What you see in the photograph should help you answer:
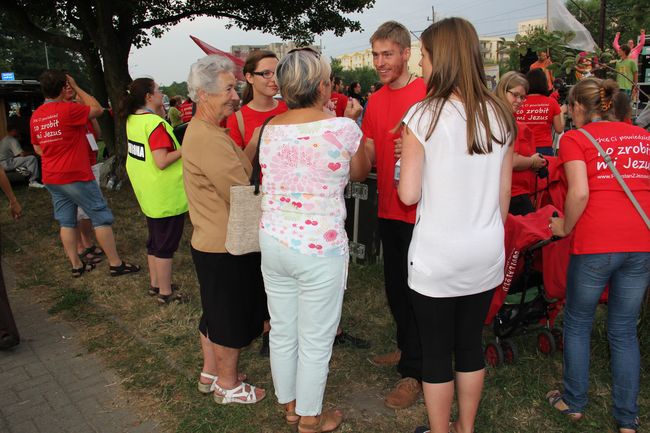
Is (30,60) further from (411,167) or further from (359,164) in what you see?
(411,167)

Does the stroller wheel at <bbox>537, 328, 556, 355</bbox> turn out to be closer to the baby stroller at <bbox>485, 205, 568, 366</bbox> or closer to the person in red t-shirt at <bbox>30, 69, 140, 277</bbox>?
the baby stroller at <bbox>485, 205, 568, 366</bbox>

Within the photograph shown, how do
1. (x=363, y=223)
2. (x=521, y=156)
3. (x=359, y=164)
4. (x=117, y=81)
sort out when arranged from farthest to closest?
Result: (x=117, y=81)
(x=363, y=223)
(x=521, y=156)
(x=359, y=164)

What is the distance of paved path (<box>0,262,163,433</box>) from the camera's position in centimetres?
296

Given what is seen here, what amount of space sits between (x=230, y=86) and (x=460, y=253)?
1.49 m

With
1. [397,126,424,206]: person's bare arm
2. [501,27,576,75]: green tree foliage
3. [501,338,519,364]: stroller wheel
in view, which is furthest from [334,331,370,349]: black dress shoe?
[501,27,576,75]: green tree foliage

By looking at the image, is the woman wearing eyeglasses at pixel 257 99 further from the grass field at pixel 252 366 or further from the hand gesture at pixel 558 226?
the hand gesture at pixel 558 226

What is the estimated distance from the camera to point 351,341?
3.80 metres

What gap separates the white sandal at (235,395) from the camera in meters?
3.03

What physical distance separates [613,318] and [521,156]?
1.42 meters

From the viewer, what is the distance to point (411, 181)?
2092 millimetres

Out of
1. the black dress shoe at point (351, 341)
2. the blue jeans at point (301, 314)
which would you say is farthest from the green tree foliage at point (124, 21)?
the blue jeans at point (301, 314)

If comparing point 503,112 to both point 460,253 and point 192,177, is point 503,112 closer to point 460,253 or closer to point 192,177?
point 460,253

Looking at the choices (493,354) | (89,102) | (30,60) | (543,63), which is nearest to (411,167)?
(493,354)

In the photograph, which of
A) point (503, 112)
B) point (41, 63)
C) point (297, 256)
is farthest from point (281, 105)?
point (41, 63)
